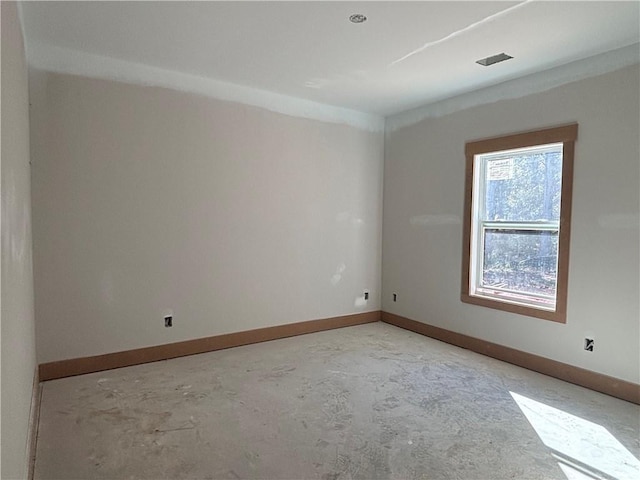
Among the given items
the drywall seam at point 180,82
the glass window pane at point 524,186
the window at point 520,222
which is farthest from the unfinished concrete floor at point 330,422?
the drywall seam at point 180,82

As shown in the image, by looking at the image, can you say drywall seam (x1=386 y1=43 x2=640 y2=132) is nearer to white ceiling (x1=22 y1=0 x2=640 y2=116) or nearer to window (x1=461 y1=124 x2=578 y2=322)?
white ceiling (x1=22 y1=0 x2=640 y2=116)

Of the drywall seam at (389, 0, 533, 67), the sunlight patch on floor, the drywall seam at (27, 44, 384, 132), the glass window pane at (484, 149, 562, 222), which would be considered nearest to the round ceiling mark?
the drywall seam at (389, 0, 533, 67)

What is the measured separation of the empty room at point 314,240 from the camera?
8.25 feet

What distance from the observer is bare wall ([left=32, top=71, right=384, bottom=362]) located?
11.3ft

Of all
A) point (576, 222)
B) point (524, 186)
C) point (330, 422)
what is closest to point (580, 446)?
point (330, 422)

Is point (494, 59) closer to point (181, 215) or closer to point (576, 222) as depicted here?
point (576, 222)

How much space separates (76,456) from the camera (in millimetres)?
2354

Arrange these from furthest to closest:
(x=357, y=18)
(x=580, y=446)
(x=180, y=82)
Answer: (x=180, y=82) → (x=357, y=18) → (x=580, y=446)

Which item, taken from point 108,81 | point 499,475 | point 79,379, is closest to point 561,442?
point 499,475

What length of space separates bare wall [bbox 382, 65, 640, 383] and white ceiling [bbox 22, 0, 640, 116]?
15.7 inches

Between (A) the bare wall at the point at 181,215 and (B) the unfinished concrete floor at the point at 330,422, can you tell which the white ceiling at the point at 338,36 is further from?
(B) the unfinished concrete floor at the point at 330,422

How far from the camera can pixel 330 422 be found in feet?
9.10

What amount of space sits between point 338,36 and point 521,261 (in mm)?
2657

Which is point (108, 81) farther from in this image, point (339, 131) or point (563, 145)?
point (563, 145)
